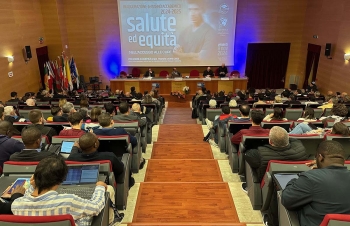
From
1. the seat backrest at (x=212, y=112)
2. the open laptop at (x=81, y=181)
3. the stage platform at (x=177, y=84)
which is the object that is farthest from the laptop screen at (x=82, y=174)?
the stage platform at (x=177, y=84)

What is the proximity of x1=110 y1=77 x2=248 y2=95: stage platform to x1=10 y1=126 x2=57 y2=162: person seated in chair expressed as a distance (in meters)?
9.22

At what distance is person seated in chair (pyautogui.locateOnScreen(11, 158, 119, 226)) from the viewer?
6.48 ft

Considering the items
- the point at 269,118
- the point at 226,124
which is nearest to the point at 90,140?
the point at 226,124

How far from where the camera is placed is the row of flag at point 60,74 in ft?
38.2

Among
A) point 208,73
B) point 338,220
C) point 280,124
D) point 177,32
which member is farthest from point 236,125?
point 177,32

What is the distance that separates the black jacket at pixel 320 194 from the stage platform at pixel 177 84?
10192mm

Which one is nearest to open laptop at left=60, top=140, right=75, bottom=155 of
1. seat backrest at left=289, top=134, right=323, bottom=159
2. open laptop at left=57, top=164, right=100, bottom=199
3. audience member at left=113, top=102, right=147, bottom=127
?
open laptop at left=57, top=164, right=100, bottom=199

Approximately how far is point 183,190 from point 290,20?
1241 centimetres

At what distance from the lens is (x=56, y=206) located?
2.01m

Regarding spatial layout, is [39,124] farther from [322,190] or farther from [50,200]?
[322,190]

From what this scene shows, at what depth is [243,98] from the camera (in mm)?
8625

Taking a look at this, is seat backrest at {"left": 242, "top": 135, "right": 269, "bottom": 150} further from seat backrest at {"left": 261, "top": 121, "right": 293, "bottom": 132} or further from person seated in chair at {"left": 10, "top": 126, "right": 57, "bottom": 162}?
person seated in chair at {"left": 10, "top": 126, "right": 57, "bottom": 162}

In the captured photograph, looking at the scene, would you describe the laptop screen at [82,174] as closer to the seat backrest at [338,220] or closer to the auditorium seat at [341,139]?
the seat backrest at [338,220]

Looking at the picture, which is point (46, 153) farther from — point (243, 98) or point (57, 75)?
point (57, 75)
